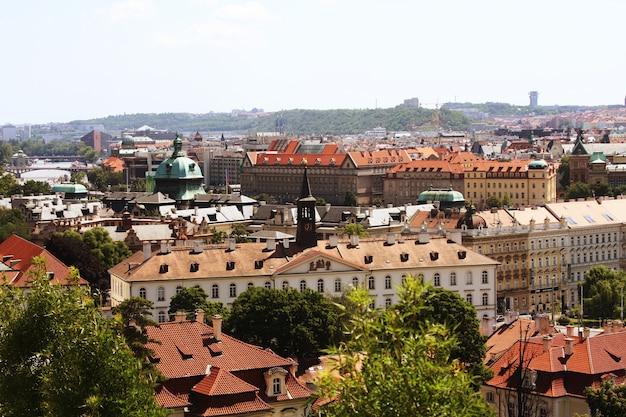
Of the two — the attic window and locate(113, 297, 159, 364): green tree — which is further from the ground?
locate(113, 297, 159, 364): green tree

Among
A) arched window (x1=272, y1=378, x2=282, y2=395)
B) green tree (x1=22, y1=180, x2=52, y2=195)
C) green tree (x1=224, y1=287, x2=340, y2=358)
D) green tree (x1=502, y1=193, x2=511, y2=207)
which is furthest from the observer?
green tree (x1=502, y1=193, x2=511, y2=207)

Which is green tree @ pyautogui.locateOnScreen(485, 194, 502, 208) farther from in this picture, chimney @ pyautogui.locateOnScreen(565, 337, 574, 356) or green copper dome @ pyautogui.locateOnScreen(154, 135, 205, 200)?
chimney @ pyautogui.locateOnScreen(565, 337, 574, 356)

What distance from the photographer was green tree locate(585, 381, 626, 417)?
2074 inches

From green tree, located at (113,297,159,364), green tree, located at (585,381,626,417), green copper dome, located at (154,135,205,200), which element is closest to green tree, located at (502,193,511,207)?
green copper dome, located at (154,135,205,200)

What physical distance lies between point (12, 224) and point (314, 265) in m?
47.3

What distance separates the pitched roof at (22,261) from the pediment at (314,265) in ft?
40.5

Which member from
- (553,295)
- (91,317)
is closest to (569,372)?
(91,317)

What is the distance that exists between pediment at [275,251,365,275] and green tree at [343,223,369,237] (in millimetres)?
29709

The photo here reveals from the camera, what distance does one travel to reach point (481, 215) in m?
116

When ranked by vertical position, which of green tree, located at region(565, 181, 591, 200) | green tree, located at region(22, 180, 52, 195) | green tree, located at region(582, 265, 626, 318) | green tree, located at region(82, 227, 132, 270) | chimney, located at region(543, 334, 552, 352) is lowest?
green tree, located at region(582, 265, 626, 318)

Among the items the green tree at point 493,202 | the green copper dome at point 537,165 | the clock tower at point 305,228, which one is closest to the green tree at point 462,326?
the clock tower at point 305,228

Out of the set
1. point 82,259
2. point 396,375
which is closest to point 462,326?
point 396,375

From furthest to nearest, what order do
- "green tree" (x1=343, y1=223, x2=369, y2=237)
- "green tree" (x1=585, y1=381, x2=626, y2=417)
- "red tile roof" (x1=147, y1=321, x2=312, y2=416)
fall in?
1. "green tree" (x1=343, y1=223, x2=369, y2=237)
2. "green tree" (x1=585, y1=381, x2=626, y2=417)
3. "red tile roof" (x1=147, y1=321, x2=312, y2=416)

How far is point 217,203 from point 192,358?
349 ft
